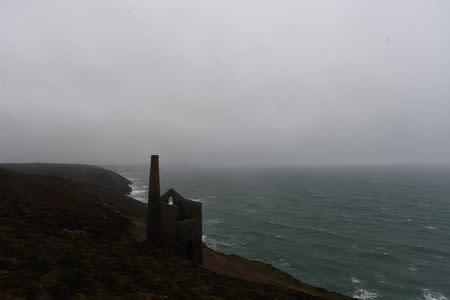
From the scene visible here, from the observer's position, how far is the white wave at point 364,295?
27.2 metres

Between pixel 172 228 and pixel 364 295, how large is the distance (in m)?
25.1

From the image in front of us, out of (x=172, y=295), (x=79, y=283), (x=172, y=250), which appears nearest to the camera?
(x=79, y=283)

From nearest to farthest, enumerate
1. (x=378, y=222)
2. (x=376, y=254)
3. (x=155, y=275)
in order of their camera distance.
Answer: (x=155, y=275) → (x=376, y=254) → (x=378, y=222)

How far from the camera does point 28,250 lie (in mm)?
10258

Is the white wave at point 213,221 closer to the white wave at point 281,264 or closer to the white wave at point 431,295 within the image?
the white wave at point 281,264

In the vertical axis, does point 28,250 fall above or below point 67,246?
above

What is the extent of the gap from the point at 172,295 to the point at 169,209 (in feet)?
38.3

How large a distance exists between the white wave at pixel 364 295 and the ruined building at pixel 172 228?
2037cm

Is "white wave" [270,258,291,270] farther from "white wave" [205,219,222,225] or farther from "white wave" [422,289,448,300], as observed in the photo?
"white wave" [205,219,222,225]

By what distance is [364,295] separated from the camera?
1088 inches

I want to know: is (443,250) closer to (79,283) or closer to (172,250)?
(172,250)

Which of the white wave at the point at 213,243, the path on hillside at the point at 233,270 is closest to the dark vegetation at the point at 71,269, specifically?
the path on hillside at the point at 233,270

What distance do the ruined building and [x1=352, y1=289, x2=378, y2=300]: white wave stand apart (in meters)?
20.4

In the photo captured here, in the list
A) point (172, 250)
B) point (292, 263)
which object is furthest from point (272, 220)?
point (172, 250)
